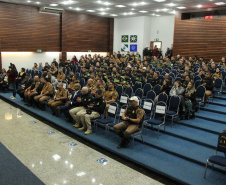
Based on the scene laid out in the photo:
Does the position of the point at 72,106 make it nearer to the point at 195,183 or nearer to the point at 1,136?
the point at 1,136

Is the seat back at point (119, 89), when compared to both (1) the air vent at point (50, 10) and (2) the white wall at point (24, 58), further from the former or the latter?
(2) the white wall at point (24, 58)

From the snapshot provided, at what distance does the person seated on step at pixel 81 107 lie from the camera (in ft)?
20.2

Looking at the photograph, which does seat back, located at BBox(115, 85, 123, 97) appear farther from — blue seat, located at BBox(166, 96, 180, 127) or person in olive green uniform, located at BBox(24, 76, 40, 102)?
person in olive green uniform, located at BBox(24, 76, 40, 102)

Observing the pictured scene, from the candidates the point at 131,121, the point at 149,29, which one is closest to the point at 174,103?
the point at 131,121

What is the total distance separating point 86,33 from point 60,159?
44.9 feet

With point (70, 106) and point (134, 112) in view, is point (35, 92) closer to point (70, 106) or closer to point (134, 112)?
point (70, 106)

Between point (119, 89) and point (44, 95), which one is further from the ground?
point (119, 89)

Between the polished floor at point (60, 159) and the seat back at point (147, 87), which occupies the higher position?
the seat back at point (147, 87)

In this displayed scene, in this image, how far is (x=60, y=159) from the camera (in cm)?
466

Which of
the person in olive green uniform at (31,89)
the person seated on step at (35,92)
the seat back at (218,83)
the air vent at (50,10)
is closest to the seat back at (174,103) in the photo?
the seat back at (218,83)

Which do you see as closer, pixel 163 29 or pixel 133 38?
pixel 163 29

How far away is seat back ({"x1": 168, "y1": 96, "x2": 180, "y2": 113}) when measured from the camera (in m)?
6.11

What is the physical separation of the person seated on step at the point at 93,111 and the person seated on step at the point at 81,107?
0.19 meters

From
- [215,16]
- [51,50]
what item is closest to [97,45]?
[51,50]
